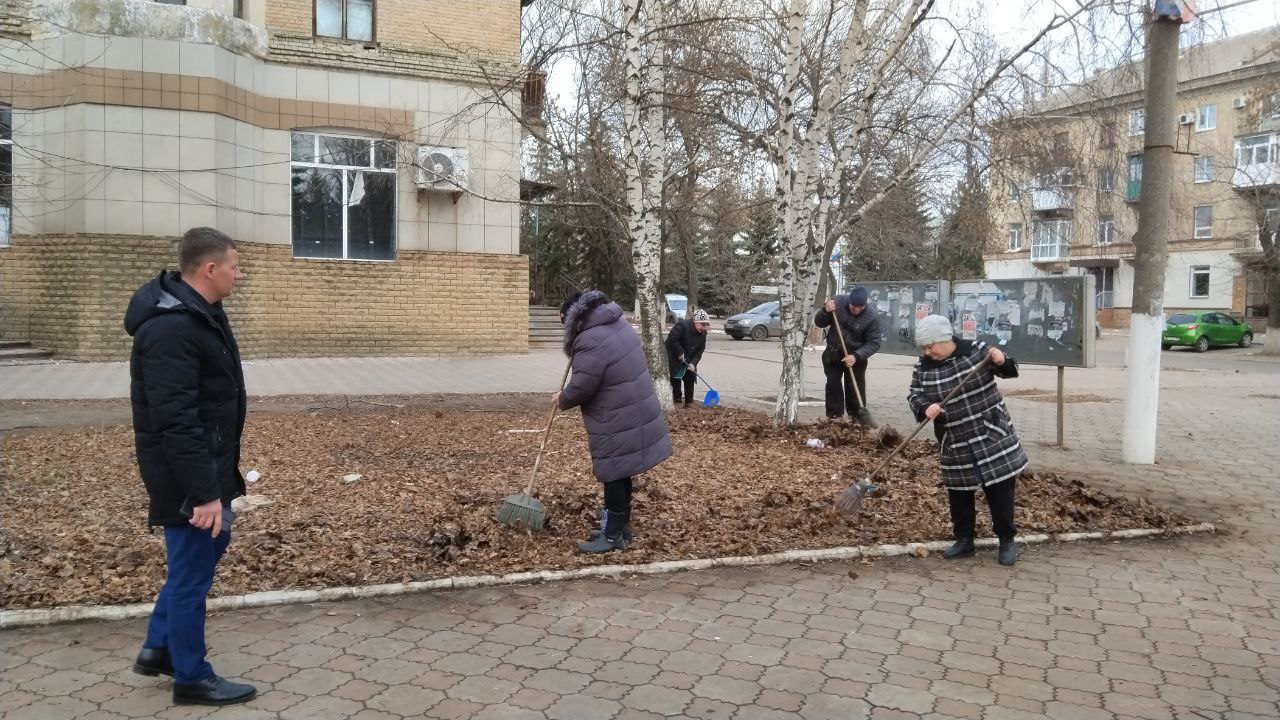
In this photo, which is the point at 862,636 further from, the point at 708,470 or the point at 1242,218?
the point at 1242,218

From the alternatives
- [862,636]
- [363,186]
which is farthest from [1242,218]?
[862,636]

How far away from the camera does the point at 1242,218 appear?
4325cm

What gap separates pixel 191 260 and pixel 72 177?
608 inches

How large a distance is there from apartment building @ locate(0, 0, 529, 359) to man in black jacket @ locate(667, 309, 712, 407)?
15.7 feet

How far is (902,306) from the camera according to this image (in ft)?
46.1

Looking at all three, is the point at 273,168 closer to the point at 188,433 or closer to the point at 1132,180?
the point at 1132,180

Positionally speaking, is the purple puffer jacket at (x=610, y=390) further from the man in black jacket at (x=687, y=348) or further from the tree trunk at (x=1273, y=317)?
the tree trunk at (x=1273, y=317)

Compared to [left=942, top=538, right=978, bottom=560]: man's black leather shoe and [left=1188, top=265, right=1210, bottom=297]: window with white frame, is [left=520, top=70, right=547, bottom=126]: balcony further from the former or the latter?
[left=1188, top=265, right=1210, bottom=297]: window with white frame

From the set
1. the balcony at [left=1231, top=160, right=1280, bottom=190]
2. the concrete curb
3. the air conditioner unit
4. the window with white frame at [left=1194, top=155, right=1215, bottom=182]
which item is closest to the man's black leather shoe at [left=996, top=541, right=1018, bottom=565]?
the concrete curb

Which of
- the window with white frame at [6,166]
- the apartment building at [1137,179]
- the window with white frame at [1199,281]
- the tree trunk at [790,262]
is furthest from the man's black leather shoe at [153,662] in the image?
the window with white frame at [1199,281]

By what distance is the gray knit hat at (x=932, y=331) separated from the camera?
215 inches

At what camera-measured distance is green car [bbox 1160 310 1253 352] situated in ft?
114

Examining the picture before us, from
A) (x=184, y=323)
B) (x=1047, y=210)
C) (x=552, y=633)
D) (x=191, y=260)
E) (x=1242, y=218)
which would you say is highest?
(x=1242, y=218)

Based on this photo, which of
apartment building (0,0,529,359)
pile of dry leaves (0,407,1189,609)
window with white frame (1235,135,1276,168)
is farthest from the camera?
window with white frame (1235,135,1276,168)
